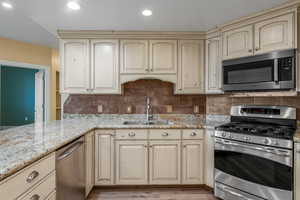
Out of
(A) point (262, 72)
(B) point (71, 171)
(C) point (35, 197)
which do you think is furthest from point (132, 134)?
(A) point (262, 72)

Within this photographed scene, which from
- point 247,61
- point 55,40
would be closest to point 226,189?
point 247,61

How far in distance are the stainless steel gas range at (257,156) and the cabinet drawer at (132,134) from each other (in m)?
0.94

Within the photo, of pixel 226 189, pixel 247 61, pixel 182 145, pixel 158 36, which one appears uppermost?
pixel 158 36

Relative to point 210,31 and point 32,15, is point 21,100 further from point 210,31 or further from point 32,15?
point 210,31

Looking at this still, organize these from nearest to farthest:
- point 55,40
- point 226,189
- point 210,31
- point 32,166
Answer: point 32,166, point 226,189, point 210,31, point 55,40

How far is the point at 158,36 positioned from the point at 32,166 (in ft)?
8.17

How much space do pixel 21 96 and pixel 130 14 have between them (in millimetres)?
4495

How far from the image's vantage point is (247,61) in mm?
2621

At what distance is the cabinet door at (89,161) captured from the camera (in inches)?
102

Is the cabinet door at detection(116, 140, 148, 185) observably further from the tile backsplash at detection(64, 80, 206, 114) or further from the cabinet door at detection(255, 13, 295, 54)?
the cabinet door at detection(255, 13, 295, 54)

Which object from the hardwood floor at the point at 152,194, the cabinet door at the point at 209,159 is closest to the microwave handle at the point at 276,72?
the cabinet door at the point at 209,159

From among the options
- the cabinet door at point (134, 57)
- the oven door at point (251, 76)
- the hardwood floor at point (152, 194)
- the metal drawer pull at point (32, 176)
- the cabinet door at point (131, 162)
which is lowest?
the hardwood floor at point (152, 194)

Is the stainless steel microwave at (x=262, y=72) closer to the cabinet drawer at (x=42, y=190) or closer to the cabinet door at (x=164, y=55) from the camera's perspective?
the cabinet door at (x=164, y=55)

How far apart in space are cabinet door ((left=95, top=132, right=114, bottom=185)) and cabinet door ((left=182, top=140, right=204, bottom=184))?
3.22 ft
